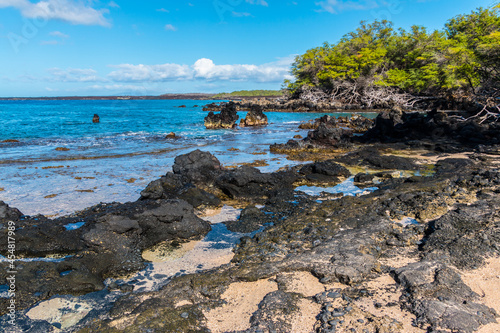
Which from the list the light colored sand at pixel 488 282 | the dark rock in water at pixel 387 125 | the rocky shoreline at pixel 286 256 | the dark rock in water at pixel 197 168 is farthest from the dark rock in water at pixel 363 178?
the dark rock in water at pixel 387 125

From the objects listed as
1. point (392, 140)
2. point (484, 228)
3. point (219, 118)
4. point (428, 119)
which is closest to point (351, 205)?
point (484, 228)

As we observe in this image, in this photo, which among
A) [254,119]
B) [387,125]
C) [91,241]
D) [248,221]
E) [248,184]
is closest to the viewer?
[91,241]

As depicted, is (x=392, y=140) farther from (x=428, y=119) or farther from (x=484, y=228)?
(x=484, y=228)

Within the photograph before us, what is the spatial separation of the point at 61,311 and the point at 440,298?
434 cm

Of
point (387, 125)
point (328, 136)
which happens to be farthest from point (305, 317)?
point (387, 125)

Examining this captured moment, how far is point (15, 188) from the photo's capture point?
9234 mm

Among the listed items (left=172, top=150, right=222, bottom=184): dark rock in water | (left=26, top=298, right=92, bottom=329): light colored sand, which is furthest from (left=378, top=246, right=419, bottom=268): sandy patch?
(left=172, top=150, right=222, bottom=184): dark rock in water

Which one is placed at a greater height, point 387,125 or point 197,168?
point 387,125

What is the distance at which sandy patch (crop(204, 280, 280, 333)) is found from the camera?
128 inches

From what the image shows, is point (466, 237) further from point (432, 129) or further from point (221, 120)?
point (221, 120)

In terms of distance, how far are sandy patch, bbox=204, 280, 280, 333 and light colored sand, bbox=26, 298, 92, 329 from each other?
57.6 inches

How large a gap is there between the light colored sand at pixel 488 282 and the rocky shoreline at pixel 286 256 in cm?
5

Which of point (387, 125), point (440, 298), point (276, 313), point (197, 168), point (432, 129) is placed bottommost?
point (276, 313)

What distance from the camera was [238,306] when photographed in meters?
3.58
